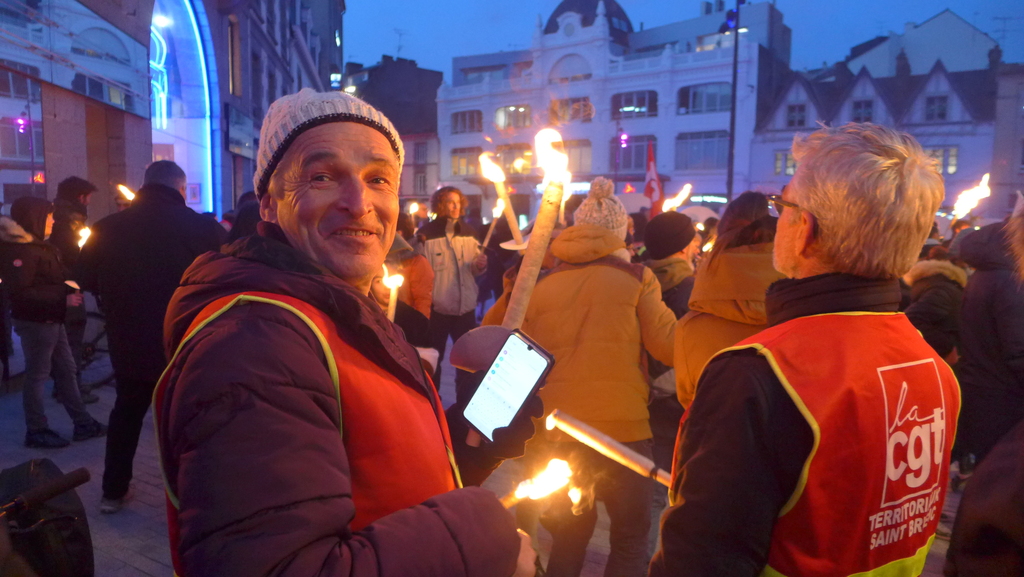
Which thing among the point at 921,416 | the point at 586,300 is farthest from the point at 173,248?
the point at 921,416

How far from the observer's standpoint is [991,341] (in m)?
4.14

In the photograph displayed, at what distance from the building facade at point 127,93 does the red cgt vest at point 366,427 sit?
30.6ft

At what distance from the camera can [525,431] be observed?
1.68 metres

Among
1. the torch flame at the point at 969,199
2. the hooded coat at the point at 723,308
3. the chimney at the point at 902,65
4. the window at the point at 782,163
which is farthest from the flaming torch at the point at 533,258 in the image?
the chimney at the point at 902,65

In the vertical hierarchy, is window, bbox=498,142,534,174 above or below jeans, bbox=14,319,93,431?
above

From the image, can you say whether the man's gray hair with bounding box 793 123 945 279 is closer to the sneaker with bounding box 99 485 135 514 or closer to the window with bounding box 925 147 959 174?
the sneaker with bounding box 99 485 135 514

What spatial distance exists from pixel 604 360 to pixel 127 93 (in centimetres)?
1136

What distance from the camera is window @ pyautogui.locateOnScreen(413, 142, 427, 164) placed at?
156ft

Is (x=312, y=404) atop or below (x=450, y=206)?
below

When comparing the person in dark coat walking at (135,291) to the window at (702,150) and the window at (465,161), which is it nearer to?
the window at (702,150)

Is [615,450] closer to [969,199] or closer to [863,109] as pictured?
[969,199]

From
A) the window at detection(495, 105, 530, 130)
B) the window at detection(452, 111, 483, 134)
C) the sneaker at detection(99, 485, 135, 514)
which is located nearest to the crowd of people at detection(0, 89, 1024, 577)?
the sneaker at detection(99, 485, 135, 514)

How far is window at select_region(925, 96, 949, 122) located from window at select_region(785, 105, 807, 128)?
19.8ft

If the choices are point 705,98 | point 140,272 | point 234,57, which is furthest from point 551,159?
point 705,98
